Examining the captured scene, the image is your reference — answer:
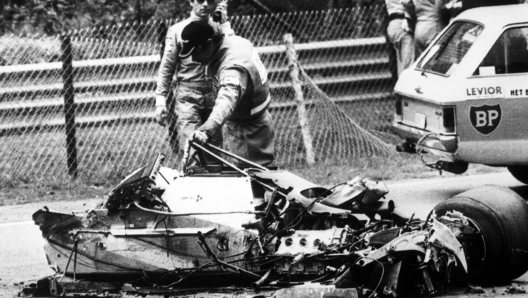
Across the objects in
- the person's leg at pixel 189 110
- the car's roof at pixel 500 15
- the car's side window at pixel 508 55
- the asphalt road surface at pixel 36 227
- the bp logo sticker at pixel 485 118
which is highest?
the car's roof at pixel 500 15

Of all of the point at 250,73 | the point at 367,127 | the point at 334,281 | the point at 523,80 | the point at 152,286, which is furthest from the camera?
the point at 367,127

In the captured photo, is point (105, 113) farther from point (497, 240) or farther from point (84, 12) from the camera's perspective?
point (497, 240)

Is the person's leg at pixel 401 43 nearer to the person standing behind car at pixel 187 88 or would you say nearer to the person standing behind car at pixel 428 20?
the person standing behind car at pixel 428 20

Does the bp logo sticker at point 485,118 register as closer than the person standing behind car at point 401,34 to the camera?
Yes

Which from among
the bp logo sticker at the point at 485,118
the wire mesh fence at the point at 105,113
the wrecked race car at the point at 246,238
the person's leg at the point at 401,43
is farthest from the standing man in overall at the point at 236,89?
the person's leg at the point at 401,43

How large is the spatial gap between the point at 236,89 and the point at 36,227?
2.76m

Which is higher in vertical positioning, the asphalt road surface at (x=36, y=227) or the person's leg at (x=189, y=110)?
the person's leg at (x=189, y=110)

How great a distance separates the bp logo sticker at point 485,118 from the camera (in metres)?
9.60

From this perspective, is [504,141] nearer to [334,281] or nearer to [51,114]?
[334,281]

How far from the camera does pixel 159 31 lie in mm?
12500

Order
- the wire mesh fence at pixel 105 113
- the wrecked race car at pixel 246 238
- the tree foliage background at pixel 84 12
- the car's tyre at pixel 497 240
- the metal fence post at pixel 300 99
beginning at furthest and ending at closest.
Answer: the tree foliage background at pixel 84 12, the metal fence post at pixel 300 99, the wire mesh fence at pixel 105 113, the car's tyre at pixel 497 240, the wrecked race car at pixel 246 238

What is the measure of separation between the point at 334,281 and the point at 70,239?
193cm

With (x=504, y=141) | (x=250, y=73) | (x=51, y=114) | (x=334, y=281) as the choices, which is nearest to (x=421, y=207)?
(x=504, y=141)

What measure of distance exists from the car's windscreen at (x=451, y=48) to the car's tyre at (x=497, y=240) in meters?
3.38
